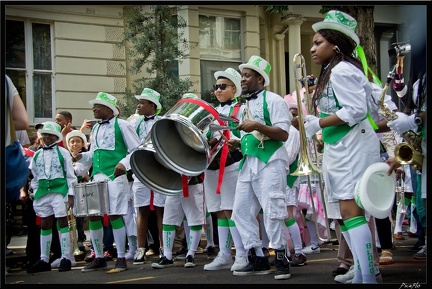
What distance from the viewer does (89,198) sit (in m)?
8.16

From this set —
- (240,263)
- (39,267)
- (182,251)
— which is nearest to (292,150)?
(240,263)

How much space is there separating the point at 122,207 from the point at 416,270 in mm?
3496

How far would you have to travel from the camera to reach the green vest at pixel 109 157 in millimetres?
8633

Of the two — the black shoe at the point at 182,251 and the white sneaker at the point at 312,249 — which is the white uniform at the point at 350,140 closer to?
the white sneaker at the point at 312,249

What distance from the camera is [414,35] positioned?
616 centimetres

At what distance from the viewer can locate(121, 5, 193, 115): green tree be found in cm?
1282

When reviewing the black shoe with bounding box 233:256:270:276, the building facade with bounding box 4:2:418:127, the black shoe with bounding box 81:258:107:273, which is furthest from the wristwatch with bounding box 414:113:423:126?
the building facade with bounding box 4:2:418:127

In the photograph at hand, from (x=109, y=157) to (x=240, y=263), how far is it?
2212 mm

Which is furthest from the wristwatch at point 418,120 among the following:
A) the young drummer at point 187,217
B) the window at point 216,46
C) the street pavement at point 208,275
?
the window at point 216,46

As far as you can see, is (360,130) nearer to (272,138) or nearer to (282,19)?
(272,138)

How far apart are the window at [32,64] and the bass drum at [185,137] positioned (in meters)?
6.18

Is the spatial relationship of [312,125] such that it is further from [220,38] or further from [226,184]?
[220,38]

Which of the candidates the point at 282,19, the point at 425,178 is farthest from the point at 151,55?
the point at 425,178

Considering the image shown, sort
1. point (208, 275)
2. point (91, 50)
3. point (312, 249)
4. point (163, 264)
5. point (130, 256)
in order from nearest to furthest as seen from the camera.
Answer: point (208, 275)
point (163, 264)
point (312, 249)
point (130, 256)
point (91, 50)
